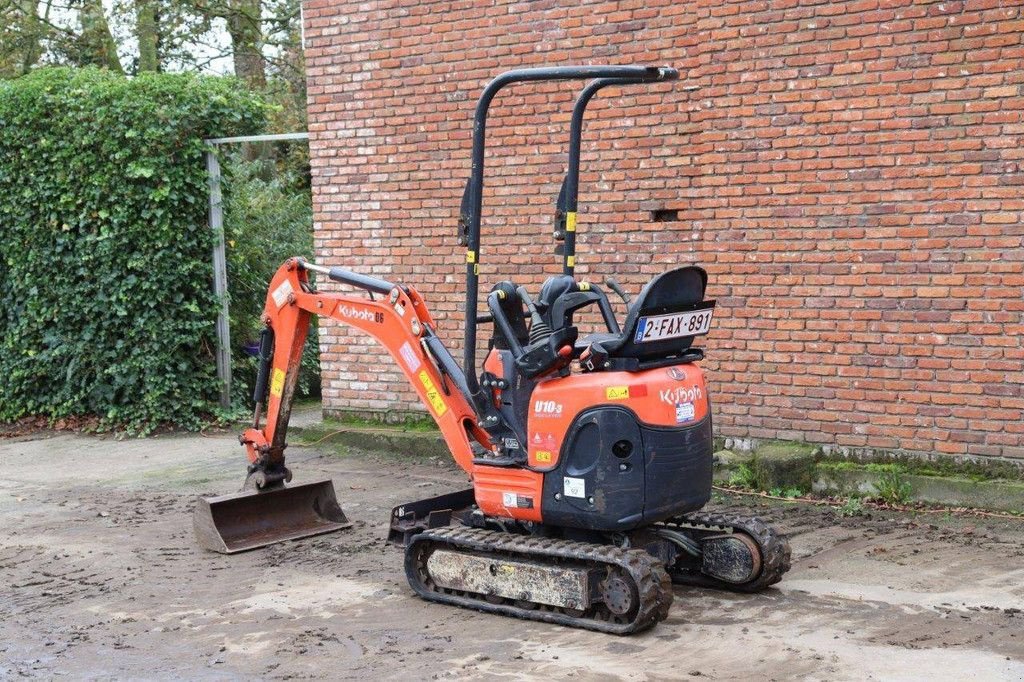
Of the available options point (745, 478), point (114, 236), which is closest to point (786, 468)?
point (745, 478)

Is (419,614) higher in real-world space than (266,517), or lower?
lower

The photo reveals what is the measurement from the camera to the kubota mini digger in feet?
19.3

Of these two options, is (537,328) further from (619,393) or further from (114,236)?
(114,236)

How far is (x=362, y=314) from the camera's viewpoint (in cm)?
718

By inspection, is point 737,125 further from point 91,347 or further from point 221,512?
point 91,347

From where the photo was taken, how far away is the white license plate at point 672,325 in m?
5.93

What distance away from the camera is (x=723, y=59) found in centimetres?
882

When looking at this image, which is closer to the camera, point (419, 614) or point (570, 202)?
point (419, 614)

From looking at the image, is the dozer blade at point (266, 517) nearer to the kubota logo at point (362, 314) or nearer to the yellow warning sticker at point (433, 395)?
the kubota logo at point (362, 314)

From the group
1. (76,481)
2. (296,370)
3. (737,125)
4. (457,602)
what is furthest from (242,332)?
(457,602)

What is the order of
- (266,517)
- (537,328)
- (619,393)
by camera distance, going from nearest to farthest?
(619,393) < (537,328) < (266,517)

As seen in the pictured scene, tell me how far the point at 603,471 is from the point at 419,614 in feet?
3.85

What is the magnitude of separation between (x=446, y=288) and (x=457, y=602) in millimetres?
4491

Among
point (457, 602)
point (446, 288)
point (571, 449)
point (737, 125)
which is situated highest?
point (737, 125)
